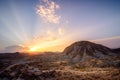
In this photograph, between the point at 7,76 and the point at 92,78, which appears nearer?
the point at 92,78

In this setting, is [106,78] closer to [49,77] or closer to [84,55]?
[49,77]

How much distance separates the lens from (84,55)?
2795 inches

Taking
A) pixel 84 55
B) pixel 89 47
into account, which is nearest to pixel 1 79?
pixel 84 55

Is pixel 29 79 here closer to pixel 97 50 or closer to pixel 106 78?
pixel 106 78

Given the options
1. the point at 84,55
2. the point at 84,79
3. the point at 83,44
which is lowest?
the point at 84,79

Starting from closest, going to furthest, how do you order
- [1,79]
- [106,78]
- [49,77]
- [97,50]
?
[106,78]
[49,77]
[1,79]
[97,50]

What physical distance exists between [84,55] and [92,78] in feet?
127

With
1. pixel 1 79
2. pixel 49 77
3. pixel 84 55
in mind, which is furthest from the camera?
pixel 84 55

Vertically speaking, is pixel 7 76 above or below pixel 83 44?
below

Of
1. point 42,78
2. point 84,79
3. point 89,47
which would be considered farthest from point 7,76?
point 89,47

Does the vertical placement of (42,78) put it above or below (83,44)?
below

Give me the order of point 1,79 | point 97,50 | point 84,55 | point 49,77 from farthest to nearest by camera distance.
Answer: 1. point 97,50
2. point 84,55
3. point 1,79
4. point 49,77

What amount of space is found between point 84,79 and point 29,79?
36.7 feet

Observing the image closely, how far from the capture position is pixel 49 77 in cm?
3344
